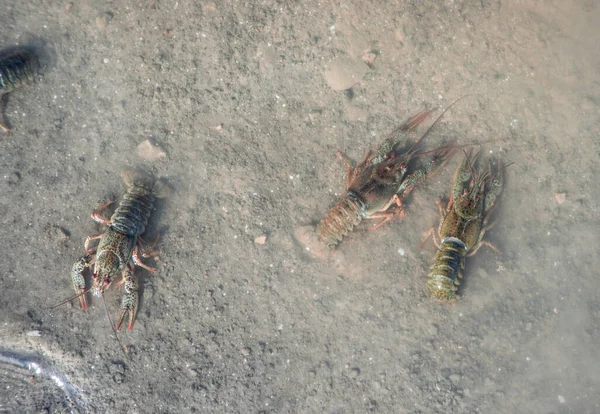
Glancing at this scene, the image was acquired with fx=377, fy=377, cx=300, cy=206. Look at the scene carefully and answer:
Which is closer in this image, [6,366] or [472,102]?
[6,366]

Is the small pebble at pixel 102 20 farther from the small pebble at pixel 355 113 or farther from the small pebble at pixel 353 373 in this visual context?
the small pebble at pixel 353 373

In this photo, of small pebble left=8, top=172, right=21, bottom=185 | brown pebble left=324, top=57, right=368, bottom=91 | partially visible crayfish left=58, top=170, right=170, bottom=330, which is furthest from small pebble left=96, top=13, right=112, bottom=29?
brown pebble left=324, top=57, right=368, bottom=91

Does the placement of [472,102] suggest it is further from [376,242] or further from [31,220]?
[31,220]

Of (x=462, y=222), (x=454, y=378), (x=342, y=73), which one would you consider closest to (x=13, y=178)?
(x=342, y=73)

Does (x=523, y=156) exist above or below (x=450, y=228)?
above

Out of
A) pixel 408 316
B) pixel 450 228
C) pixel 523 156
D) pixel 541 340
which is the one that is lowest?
pixel 408 316

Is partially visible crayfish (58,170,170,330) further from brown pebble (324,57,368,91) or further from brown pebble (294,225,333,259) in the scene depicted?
brown pebble (324,57,368,91)

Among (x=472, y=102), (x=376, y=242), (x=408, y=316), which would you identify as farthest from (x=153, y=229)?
(x=472, y=102)
